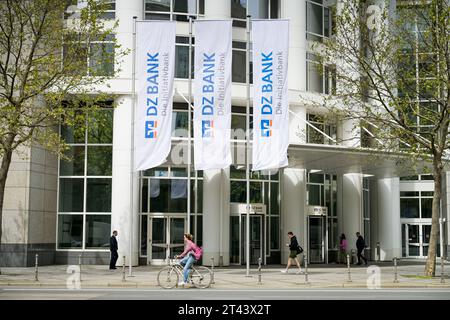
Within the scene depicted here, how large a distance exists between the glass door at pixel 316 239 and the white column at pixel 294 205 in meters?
1.47

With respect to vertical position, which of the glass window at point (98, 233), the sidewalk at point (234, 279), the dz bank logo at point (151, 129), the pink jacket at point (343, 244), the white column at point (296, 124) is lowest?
the sidewalk at point (234, 279)

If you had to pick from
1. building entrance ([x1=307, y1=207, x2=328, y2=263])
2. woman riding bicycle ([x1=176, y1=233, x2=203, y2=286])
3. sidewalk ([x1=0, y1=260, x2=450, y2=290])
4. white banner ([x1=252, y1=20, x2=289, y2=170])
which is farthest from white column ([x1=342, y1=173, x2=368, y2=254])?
woman riding bicycle ([x1=176, y1=233, x2=203, y2=286])

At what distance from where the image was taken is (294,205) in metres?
36.2

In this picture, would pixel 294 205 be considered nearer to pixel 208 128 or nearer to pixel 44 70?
pixel 208 128

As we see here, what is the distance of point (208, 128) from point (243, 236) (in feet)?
31.8

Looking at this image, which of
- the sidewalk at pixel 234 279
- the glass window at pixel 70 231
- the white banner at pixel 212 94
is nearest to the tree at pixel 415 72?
the sidewalk at pixel 234 279

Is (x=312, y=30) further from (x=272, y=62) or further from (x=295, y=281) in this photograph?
(x=295, y=281)

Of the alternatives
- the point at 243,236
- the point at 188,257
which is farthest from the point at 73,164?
the point at 188,257

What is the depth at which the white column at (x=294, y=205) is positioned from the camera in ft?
119

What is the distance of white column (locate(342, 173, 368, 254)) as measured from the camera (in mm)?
39250

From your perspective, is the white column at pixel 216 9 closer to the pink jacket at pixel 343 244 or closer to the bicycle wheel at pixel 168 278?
the pink jacket at pixel 343 244
